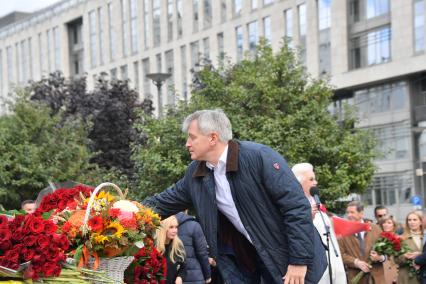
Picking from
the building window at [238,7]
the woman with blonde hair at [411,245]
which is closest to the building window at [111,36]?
the building window at [238,7]

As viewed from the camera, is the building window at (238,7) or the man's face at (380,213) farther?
the building window at (238,7)

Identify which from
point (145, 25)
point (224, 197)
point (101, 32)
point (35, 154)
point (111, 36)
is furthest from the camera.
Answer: point (101, 32)

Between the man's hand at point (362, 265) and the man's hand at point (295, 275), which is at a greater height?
the man's hand at point (295, 275)

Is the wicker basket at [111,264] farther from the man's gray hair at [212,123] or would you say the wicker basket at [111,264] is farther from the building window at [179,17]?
the building window at [179,17]

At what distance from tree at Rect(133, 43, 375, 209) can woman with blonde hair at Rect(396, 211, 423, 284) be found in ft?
26.2

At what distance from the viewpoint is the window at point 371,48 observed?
48281 mm

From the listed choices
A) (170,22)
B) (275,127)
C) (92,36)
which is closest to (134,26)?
(170,22)

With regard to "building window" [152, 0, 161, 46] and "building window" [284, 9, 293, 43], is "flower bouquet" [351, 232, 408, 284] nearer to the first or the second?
"building window" [284, 9, 293, 43]

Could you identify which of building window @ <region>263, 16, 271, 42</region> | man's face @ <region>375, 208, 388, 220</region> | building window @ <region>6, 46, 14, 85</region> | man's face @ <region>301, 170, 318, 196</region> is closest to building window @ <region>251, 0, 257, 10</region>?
building window @ <region>263, 16, 271, 42</region>

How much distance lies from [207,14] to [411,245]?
50083 millimetres

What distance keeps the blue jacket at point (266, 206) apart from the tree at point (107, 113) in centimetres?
2594

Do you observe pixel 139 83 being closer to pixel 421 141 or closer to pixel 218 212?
pixel 421 141

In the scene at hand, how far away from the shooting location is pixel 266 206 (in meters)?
6.38

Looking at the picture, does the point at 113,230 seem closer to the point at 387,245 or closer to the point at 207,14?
the point at 387,245
